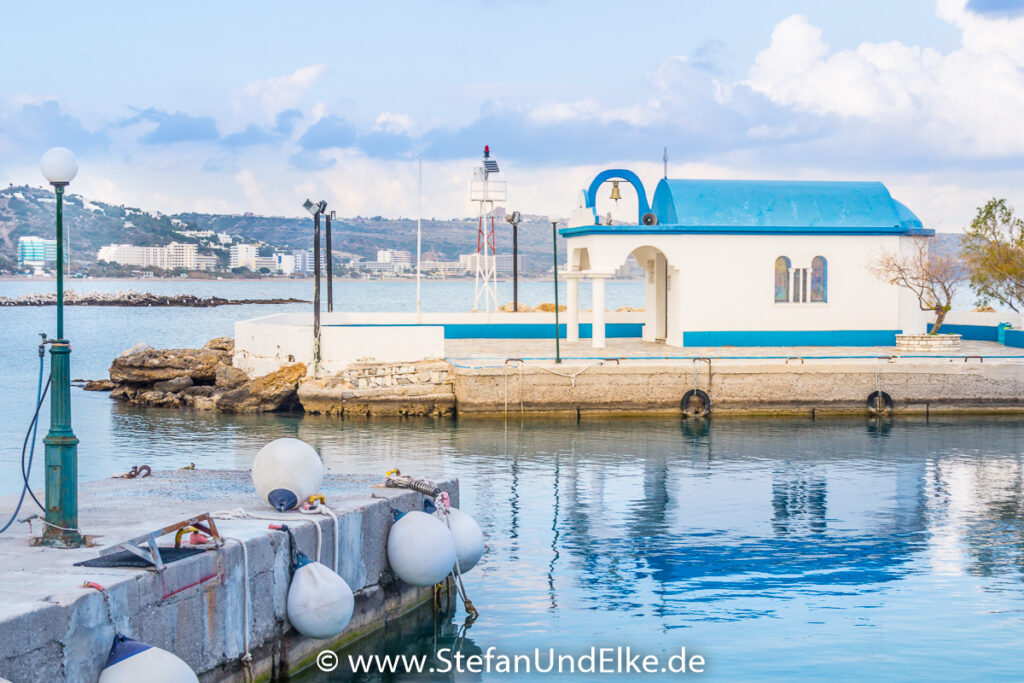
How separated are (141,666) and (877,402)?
25012 mm

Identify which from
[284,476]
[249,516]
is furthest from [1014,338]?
[249,516]

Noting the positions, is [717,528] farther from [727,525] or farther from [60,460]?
[60,460]

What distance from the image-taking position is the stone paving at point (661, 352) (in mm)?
30047

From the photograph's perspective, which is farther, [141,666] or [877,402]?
[877,402]

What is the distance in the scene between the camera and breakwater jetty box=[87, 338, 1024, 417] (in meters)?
29.0

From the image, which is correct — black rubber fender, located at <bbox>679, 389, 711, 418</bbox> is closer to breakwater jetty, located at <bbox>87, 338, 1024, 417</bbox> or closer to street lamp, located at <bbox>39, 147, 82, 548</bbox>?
breakwater jetty, located at <bbox>87, 338, 1024, 417</bbox>

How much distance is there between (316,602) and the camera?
32.3ft

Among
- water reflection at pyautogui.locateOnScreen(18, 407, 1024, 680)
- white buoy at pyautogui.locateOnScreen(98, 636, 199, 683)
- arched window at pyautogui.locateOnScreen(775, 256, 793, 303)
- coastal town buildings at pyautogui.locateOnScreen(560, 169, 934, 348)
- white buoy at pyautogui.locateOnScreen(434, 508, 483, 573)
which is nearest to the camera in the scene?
white buoy at pyautogui.locateOnScreen(98, 636, 199, 683)

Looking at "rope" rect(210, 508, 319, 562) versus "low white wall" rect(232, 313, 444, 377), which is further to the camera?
"low white wall" rect(232, 313, 444, 377)

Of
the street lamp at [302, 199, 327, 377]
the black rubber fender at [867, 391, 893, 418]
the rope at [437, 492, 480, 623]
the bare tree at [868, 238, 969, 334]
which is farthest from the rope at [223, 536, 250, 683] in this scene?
the bare tree at [868, 238, 969, 334]

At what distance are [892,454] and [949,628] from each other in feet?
40.4

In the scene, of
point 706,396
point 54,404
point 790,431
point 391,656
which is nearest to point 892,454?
point 790,431

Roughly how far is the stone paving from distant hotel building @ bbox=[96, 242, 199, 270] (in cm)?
16789

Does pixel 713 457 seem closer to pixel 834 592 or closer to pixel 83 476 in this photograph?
pixel 834 592
